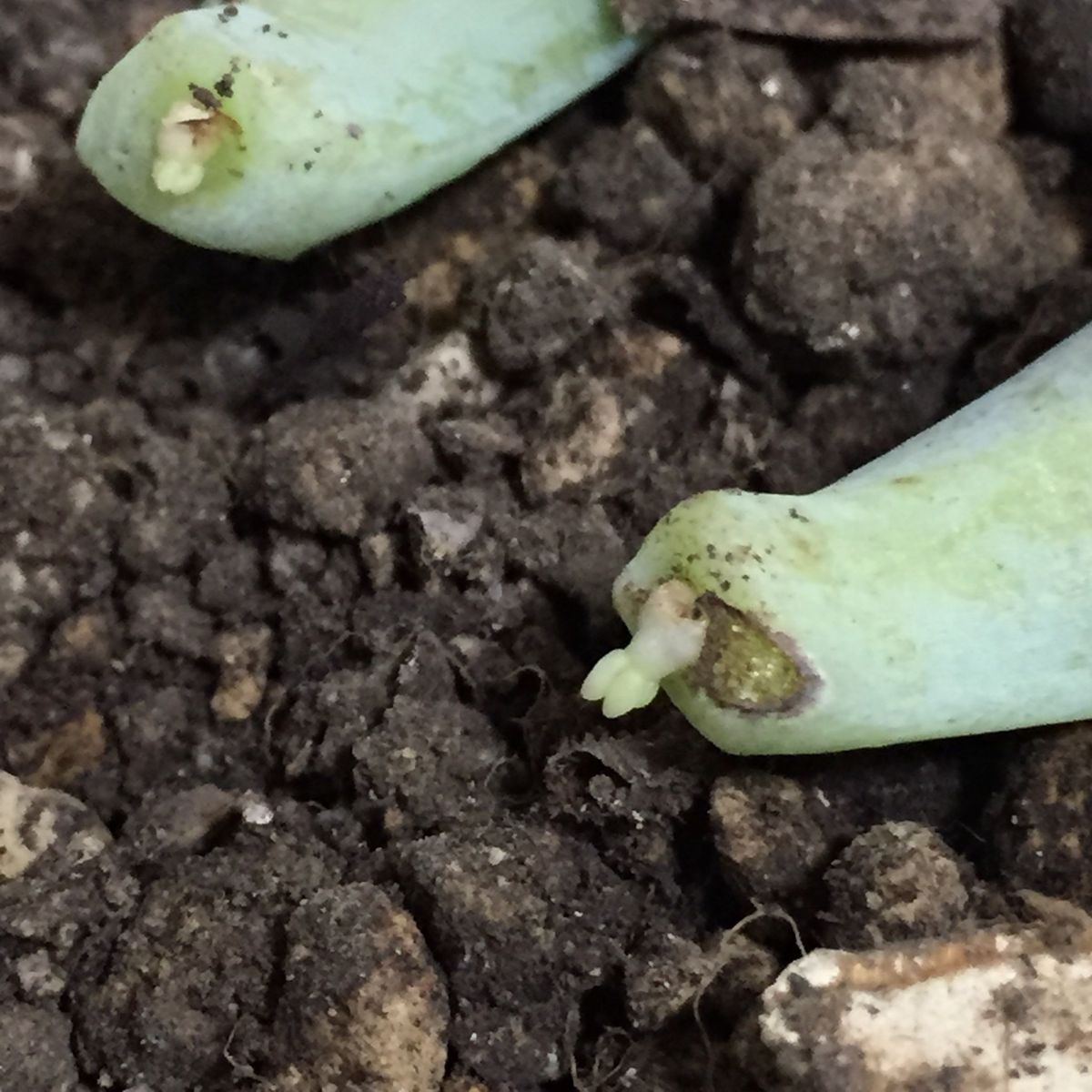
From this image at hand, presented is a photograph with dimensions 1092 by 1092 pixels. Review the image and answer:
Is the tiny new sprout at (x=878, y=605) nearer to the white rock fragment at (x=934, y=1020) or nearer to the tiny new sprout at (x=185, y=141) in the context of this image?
the white rock fragment at (x=934, y=1020)

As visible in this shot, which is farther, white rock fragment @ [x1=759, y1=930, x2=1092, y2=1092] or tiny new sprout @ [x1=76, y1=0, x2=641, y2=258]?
tiny new sprout @ [x1=76, y1=0, x2=641, y2=258]

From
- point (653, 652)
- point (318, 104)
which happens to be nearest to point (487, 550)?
point (653, 652)

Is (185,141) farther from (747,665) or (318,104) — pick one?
(747,665)

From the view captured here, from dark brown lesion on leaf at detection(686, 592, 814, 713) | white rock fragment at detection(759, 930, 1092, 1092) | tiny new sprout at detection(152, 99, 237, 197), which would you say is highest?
tiny new sprout at detection(152, 99, 237, 197)

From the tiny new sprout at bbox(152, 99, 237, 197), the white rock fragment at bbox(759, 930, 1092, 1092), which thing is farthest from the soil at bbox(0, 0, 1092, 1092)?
the tiny new sprout at bbox(152, 99, 237, 197)

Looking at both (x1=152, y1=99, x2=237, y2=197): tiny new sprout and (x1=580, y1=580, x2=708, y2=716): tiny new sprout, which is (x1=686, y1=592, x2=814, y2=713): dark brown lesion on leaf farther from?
(x1=152, y1=99, x2=237, y2=197): tiny new sprout

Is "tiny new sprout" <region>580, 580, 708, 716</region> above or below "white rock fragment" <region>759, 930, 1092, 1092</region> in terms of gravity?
above
